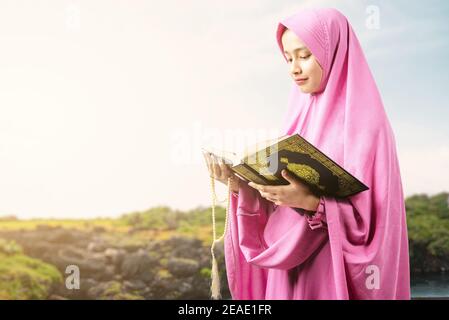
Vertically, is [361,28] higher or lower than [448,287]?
higher

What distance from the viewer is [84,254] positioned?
3207mm

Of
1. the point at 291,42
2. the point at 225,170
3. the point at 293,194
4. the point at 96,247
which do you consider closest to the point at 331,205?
the point at 293,194

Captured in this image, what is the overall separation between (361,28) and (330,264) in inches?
59.5

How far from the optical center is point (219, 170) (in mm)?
1506

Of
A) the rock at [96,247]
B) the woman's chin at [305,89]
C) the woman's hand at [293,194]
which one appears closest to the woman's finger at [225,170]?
the woman's hand at [293,194]

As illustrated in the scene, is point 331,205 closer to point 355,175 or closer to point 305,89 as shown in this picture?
point 355,175

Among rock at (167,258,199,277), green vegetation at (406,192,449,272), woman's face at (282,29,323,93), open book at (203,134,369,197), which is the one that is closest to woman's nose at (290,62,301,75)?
woman's face at (282,29,323,93)

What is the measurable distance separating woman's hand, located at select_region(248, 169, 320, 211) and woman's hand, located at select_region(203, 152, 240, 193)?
0.12m

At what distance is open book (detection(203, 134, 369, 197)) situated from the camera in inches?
51.1

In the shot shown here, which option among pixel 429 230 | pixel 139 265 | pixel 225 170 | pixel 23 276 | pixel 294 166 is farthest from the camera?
pixel 139 265

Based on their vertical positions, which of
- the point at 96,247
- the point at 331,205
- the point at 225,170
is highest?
the point at 225,170

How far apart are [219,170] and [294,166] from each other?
0.24 metres
